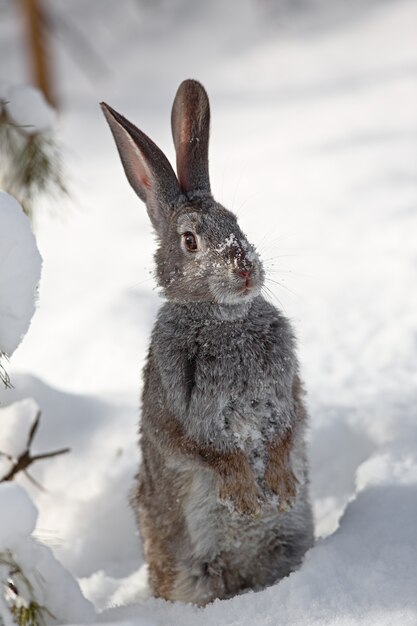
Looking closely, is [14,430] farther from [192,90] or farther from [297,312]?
[297,312]

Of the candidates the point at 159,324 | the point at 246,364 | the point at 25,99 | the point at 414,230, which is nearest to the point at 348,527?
the point at 246,364

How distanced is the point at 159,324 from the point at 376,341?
208cm

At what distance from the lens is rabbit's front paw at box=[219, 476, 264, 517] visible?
3.05 meters

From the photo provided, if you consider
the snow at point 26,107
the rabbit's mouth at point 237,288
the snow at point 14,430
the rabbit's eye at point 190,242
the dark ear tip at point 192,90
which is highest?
the snow at point 26,107

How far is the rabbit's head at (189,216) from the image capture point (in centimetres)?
296

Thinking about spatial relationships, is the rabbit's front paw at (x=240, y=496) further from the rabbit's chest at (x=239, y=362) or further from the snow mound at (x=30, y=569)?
the snow mound at (x=30, y=569)

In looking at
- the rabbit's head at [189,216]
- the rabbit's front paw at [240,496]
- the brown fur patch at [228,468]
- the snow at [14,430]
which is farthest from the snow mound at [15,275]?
the snow at [14,430]

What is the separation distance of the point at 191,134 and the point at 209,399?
95cm

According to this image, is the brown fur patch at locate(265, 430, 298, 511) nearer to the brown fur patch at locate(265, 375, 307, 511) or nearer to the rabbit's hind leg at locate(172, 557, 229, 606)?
the brown fur patch at locate(265, 375, 307, 511)

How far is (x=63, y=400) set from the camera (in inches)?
186

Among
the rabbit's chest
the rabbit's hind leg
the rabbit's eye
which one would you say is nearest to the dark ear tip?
the rabbit's eye

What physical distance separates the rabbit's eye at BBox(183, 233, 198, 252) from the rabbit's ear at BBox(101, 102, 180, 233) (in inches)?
6.9

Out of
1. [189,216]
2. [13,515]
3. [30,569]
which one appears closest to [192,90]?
[189,216]

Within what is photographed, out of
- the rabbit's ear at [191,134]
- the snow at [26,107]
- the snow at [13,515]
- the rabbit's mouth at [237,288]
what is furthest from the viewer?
the snow at [26,107]
